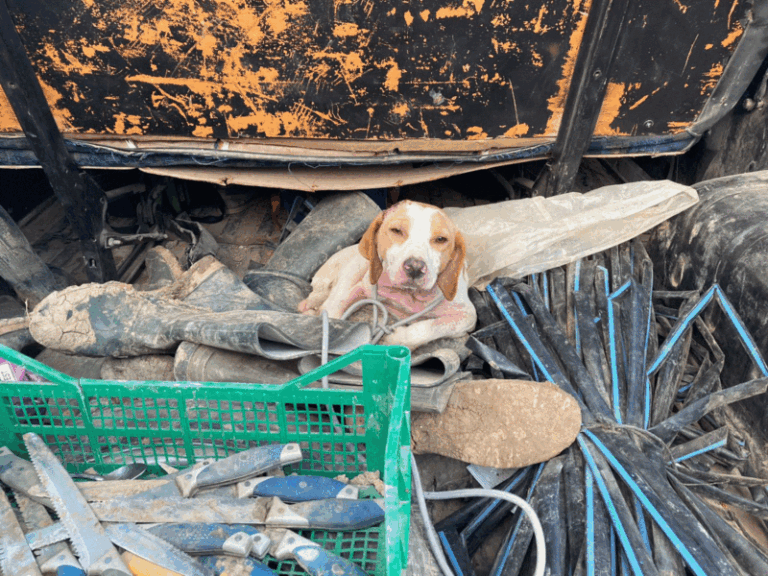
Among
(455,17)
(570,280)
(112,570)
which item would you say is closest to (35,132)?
(455,17)

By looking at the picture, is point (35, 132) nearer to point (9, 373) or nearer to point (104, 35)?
point (104, 35)

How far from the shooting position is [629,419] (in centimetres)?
206

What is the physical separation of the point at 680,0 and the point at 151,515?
265cm

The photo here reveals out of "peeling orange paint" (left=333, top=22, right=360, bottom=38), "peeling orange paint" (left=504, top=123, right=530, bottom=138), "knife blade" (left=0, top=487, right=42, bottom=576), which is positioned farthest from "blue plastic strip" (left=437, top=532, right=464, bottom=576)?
"peeling orange paint" (left=333, top=22, right=360, bottom=38)

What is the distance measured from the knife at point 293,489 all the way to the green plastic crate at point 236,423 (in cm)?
9

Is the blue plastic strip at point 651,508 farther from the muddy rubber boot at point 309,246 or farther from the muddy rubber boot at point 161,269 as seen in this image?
the muddy rubber boot at point 161,269

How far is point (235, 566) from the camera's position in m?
1.32

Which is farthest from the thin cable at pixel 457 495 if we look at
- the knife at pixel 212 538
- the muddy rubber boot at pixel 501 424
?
the knife at pixel 212 538

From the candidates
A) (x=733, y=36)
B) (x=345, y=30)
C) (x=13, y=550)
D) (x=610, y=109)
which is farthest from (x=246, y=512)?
(x=733, y=36)

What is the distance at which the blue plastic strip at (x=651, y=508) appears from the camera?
1615 millimetres

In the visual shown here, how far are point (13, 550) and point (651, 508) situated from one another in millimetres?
1724

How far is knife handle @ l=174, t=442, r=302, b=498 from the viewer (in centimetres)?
149

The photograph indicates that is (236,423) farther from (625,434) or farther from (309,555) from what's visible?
(625,434)

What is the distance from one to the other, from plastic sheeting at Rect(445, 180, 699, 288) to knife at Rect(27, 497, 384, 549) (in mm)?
1509
